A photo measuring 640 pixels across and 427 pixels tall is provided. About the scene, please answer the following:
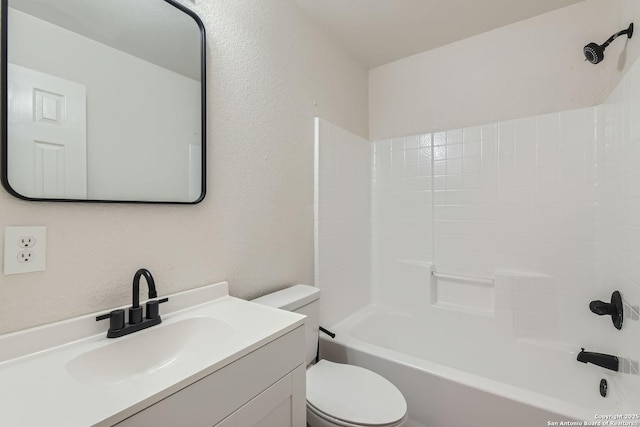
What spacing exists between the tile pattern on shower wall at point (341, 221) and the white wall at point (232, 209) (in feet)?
0.30

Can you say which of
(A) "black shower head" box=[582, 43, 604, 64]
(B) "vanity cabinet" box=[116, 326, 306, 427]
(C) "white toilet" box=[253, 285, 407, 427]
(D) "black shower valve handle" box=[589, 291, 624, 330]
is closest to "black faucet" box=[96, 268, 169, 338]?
(B) "vanity cabinet" box=[116, 326, 306, 427]

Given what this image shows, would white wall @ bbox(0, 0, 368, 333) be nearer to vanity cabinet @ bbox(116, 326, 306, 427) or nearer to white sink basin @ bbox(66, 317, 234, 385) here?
white sink basin @ bbox(66, 317, 234, 385)

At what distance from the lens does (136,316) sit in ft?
2.91

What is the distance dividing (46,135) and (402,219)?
2.12 m

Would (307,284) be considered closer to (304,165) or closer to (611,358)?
(304,165)

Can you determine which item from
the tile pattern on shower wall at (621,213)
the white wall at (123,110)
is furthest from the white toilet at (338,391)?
the tile pattern on shower wall at (621,213)

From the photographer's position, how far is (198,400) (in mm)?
651

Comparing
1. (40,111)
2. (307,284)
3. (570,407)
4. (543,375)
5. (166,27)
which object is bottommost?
(543,375)

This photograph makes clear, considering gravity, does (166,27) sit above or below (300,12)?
below

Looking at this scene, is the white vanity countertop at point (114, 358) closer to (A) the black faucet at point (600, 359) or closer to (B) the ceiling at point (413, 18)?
(A) the black faucet at point (600, 359)

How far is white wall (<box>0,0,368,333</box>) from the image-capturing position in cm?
81

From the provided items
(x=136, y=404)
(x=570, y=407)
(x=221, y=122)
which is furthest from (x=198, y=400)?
(x=570, y=407)

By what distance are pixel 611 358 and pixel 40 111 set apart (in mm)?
2574

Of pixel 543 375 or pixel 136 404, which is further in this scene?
pixel 543 375
